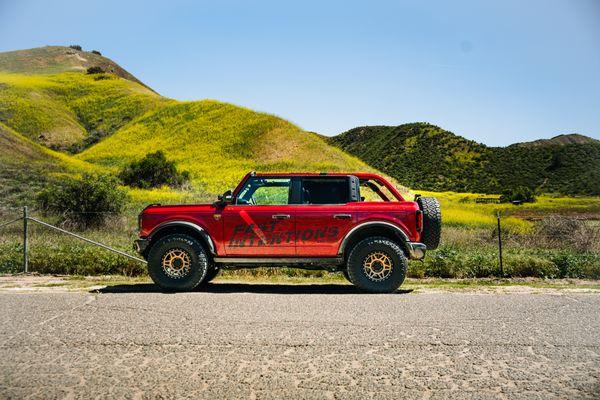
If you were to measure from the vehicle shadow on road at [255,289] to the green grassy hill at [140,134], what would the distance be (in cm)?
2567

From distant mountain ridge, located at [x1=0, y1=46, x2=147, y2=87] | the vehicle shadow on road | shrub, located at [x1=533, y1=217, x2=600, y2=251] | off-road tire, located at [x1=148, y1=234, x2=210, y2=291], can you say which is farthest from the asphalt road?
distant mountain ridge, located at [x1=0, y1=46, x2=147, y2=87]

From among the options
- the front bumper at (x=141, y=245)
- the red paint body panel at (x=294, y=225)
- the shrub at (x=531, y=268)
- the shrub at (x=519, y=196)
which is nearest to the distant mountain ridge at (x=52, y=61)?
the shrub at (x=519, y=196)

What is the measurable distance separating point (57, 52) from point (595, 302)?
544 feet

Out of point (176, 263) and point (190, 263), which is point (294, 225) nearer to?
point (190, 263)

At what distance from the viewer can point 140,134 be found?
7856cm

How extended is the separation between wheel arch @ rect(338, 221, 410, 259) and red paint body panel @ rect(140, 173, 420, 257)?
0.26 ft

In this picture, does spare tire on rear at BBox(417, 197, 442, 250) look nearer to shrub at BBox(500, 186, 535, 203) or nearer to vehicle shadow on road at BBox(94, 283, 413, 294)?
vehicle shadow on road at BBox(94, 283, 413, 294)

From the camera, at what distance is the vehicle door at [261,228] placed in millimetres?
10211

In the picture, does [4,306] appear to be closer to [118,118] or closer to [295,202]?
[295,202]

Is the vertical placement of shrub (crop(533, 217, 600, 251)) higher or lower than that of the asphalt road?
higher

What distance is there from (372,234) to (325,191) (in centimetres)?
113

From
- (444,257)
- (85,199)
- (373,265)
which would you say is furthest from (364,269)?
(85,199)

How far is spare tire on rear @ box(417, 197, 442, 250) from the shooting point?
10344 millimetres

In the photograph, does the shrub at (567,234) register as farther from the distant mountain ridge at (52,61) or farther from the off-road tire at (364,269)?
the distant mountain ridge at (52,61)
